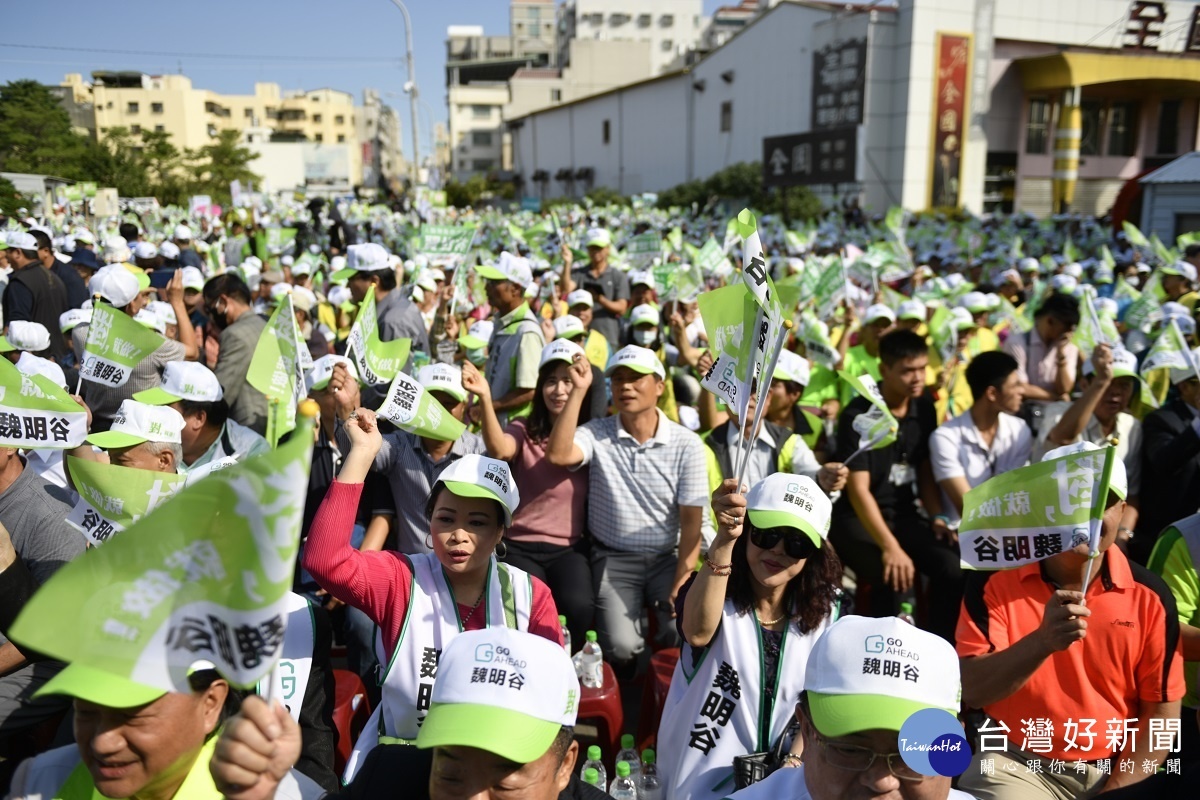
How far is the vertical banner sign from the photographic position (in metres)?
34.6

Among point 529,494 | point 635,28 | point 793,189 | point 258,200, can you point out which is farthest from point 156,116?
point 529,494

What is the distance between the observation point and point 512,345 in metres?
5.59

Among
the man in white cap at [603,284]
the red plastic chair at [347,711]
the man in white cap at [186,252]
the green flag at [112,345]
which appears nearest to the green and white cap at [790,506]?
the red plastic chair at [347,711]

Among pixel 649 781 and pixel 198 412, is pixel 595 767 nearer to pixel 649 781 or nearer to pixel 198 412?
pixel 649 781

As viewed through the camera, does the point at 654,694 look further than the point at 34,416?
Yes

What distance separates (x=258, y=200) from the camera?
2689cm

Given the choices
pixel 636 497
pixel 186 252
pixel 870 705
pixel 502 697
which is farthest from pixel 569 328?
pixel 186 252

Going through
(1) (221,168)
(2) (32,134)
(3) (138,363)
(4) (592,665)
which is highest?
(1) (221,168)

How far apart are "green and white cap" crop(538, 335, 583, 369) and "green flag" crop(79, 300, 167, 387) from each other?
1.89 meters

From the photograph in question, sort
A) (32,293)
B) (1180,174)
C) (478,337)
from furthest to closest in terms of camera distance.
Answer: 1. (1180,174)
2. (32,293)
3. (478,337)

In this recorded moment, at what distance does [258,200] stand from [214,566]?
2813 centimetres

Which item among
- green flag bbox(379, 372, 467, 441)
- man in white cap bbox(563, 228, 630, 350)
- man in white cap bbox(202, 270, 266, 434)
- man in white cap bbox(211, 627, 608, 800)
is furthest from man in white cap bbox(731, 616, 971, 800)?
man in white cap bbox(563, 228, 630, 350)

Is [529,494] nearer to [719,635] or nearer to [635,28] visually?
[719,635]

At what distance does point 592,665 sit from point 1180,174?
763 inches
